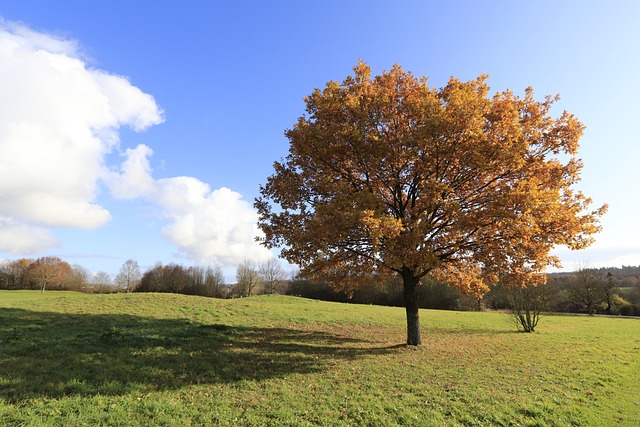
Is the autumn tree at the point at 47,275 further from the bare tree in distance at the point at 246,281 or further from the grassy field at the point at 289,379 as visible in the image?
the grassy field at the point at 289,379

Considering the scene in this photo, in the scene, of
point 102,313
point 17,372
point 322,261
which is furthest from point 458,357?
point 102,313

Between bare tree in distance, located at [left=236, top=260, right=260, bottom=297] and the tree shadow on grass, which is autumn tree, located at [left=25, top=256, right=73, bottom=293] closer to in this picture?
bare tree in distance, located at [left=236, top=260, right=260, bottom=297]

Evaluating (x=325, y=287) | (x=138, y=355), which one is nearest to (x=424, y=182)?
(x=138, y=355)

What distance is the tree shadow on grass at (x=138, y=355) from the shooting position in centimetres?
848

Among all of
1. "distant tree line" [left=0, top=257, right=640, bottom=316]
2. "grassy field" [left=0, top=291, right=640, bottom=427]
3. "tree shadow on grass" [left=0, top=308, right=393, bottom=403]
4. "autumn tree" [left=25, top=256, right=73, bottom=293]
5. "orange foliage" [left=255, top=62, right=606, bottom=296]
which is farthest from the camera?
"autumn tree" [left=25, top=256, right=73, bottom=293]

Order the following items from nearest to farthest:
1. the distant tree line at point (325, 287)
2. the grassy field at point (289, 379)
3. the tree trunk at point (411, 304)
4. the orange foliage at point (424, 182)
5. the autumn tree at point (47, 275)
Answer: the grassy field at point (289, 379), the orange foliage at point (424, 182), the tree trunk at point (411, 304), the distant tree line at point (325, 287), the autumn tree at point (47, 275)

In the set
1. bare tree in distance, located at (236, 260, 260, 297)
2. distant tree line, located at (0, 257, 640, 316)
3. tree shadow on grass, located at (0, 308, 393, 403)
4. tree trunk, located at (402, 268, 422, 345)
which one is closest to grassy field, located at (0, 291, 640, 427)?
tree shadow on grass, located at (0, 308, 393, 403)

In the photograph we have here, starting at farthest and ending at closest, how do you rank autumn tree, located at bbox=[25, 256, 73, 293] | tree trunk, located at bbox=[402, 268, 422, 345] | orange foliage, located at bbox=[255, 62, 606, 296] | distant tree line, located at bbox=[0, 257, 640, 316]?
1. autumn tree, located at bbox=[25, 256, 73, 293]
2. distant tree line, located at bbox=[0, 257, 640, 316]
3. tree trunk, located at bbox=[402, 268, 422, 345]
4. orange foliage, located at bbox=[255, 62, 606, 296]

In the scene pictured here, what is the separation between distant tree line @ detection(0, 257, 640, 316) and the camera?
6022cm

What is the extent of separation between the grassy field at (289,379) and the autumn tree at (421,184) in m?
3.79

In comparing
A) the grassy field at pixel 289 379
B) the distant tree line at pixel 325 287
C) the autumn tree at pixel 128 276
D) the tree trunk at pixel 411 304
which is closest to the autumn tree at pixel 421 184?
the tree trunk at pixel 411 304

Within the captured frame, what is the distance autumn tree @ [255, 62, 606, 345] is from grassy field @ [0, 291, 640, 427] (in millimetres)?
3786

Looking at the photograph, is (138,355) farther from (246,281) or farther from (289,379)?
(246,281)

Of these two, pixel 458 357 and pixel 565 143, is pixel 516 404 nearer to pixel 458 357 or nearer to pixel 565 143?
pixel 458 357
